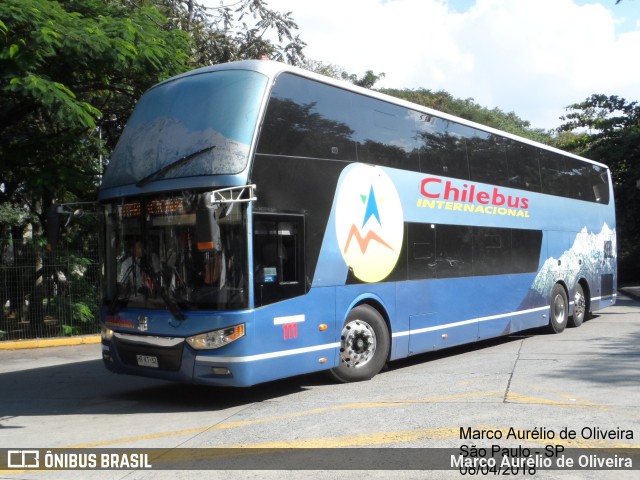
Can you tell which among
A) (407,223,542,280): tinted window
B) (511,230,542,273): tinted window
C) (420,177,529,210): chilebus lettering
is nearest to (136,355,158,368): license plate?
(407,223,542,280): tinted window

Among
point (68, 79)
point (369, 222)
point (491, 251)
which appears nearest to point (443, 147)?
point (491, 251)

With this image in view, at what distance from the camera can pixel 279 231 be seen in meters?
8.48

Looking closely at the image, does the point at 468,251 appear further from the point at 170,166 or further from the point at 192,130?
the point at 170,166

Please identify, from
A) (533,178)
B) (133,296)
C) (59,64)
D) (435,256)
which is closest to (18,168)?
(59,64)

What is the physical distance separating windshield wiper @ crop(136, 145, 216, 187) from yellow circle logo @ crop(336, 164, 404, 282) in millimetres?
Answer: 2072

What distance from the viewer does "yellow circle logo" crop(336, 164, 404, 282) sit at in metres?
9.52

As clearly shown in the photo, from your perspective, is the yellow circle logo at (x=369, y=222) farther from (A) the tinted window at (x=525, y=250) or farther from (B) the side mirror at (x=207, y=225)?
(A) the tinted window at (x=525, y=250)

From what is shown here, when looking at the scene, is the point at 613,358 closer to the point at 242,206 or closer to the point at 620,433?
the point at 620,433

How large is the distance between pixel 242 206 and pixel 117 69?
785 centimetres

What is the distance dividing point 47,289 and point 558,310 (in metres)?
11.8

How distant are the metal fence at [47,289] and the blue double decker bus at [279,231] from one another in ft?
26.4

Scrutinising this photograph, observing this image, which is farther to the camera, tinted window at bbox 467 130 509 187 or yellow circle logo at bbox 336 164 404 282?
tinted window at bbox 467 130 509 187

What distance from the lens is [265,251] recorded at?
27.1 feet

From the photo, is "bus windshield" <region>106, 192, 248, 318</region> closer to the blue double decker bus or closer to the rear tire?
the blue double decker bus
